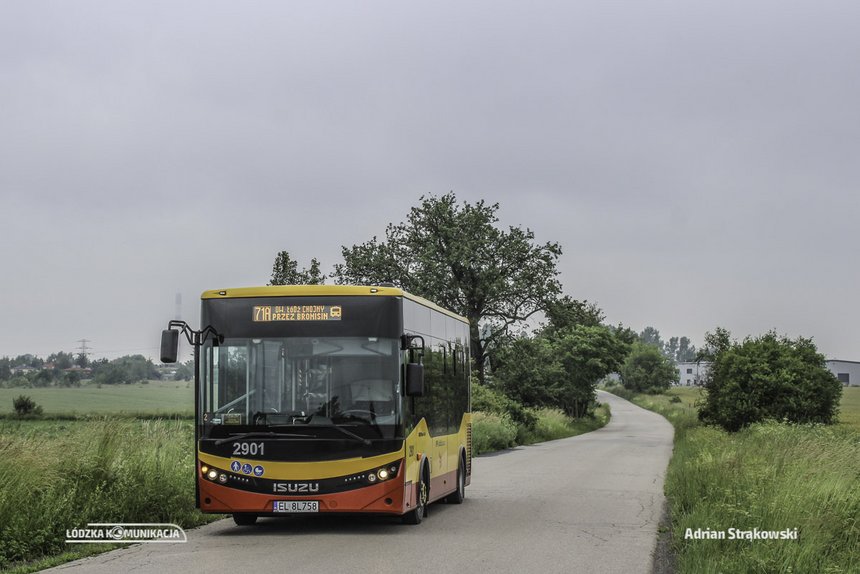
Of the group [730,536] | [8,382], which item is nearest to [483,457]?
[730,536]

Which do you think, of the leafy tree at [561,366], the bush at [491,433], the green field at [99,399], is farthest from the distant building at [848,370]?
the bush at [491,433]

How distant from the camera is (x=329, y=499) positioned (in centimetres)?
1296

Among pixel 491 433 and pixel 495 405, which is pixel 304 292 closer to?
pixel 491 433

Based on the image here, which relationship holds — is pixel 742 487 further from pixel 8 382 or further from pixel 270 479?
pixel 8 382

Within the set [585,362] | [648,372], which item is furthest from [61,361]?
[648,372]

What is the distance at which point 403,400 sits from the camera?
13.3m

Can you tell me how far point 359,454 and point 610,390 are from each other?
189m

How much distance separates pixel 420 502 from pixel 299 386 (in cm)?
244

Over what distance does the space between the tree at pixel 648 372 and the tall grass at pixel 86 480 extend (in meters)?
163

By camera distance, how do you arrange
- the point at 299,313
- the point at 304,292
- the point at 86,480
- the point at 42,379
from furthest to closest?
1. the point at 42,379
2. the point at 304,292
3. the point at 299,313
4. the point at 86,480

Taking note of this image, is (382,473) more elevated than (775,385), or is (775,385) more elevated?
A: (775,385)

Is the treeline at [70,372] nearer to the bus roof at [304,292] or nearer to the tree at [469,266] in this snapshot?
the tree at [469,266]

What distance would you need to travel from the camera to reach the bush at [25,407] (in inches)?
2589

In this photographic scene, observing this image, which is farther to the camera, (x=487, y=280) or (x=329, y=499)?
(x=487, y=280)
